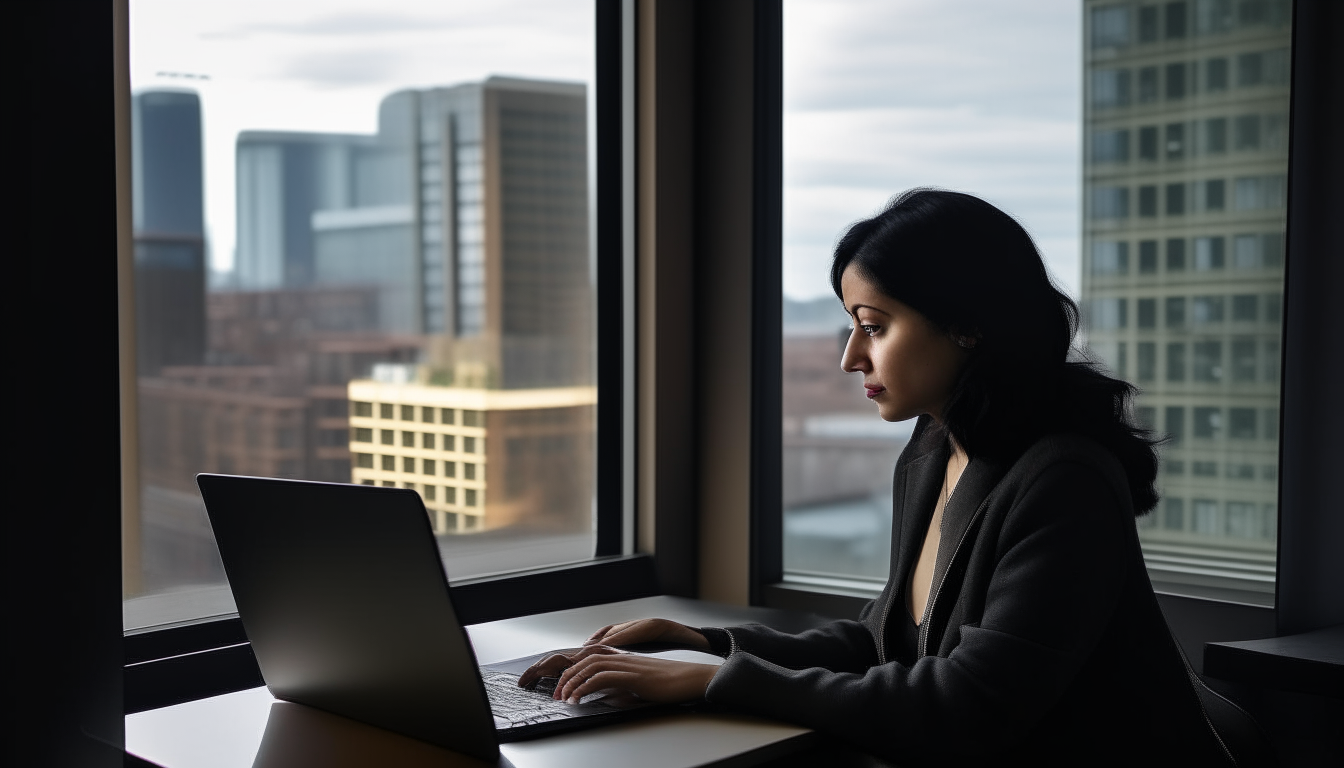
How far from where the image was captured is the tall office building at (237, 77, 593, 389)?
2092 millimetres

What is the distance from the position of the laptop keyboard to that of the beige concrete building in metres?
0.77

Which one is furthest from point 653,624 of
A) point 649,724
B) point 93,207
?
point 93,207

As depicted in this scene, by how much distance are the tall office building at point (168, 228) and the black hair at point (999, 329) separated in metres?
1.11

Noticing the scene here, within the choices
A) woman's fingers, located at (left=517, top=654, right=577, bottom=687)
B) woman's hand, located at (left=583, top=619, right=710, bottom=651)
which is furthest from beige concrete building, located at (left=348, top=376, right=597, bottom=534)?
woman's fingers, located at (left=517, top=654, right=577, bottom=687)

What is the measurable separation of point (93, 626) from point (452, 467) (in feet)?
3.06

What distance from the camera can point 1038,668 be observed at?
1.36 metres

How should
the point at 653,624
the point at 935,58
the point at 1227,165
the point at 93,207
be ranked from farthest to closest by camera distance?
the point at 935,58 < the point at 1227,165 < the point at 653,624 < the point at 93,207

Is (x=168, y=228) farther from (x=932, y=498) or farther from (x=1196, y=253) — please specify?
(x=1196, y=253)

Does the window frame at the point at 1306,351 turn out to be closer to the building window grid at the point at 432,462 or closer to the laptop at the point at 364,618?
the laptop at the point at 364,618

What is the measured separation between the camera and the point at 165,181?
191 centimetres

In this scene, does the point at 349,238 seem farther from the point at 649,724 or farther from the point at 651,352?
the point at 649,724

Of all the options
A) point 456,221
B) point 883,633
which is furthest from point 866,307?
point 456,221

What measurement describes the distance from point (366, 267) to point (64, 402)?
831 mm

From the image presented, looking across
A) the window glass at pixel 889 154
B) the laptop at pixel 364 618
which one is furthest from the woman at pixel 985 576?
the window glass at pixel 889 154
